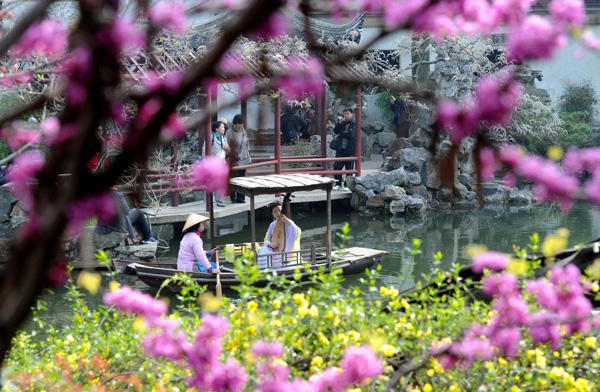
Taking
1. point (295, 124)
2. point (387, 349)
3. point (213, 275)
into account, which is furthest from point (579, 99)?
point (387, 349)

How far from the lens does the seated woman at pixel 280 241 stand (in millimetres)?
8562

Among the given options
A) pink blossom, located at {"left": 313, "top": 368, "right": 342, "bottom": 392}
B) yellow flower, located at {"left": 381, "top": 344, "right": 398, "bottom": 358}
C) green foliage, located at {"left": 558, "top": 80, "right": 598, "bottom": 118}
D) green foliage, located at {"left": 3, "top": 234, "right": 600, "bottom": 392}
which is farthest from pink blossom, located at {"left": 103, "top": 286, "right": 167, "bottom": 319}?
green foliage, located at {"left": 558, "top": 80, "right": 598, "bottom": 118}

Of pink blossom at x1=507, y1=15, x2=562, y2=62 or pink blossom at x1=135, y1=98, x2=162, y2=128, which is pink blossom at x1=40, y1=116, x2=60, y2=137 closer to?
pink blossom at x1=135, y1=98, x2=162, y2=128

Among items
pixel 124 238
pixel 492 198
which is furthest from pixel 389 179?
pixel 124 238

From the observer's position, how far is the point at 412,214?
49.6 feet

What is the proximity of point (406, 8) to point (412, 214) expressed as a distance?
13978 millimetres

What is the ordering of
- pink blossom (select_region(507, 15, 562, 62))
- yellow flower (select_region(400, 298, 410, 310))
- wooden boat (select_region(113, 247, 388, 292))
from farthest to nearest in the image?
wooden boat (select_region(113, 247, 388, 292)), yellow flower (select_region(400, 298, 410, 310)), pink blossom (select_region(507, 15, 562, 62))

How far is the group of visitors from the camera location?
58.6 feet

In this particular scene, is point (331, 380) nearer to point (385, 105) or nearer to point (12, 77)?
point (12, 77)

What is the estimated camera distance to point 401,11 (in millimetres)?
1330

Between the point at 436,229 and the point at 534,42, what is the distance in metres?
12.6

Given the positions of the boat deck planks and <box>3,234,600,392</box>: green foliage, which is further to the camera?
the boat deck planks

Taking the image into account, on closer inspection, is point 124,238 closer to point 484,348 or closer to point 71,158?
point 484,348

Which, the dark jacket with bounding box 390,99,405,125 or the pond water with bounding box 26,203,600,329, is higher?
the dark jacket with bounding box 390,99,405,125
